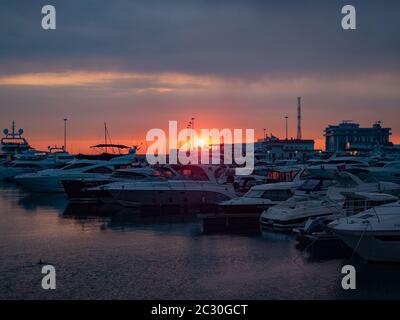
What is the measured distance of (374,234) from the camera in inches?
671

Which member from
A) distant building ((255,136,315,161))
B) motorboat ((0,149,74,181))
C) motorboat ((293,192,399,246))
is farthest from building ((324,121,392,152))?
motorboat ((293,192,399,246))

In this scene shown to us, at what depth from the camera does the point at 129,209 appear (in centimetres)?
3384

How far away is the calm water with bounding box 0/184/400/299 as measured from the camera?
50.6ft

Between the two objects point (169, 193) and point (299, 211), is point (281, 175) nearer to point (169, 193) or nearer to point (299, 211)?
point (169, 193)

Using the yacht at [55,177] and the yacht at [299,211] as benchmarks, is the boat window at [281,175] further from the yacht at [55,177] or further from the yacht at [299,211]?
the yacht at [299,211]

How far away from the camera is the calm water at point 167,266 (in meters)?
15.4

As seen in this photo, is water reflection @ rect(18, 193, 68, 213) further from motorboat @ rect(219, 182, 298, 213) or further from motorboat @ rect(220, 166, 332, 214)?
motorboat @ rect(220, 166, 332, 214)

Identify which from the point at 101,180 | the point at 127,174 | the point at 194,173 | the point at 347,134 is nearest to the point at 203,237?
the point at 194,173

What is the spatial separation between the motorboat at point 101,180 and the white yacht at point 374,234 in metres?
19.7

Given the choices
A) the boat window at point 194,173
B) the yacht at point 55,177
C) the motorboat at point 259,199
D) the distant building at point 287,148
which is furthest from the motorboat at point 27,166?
the distant building at point 287,148
